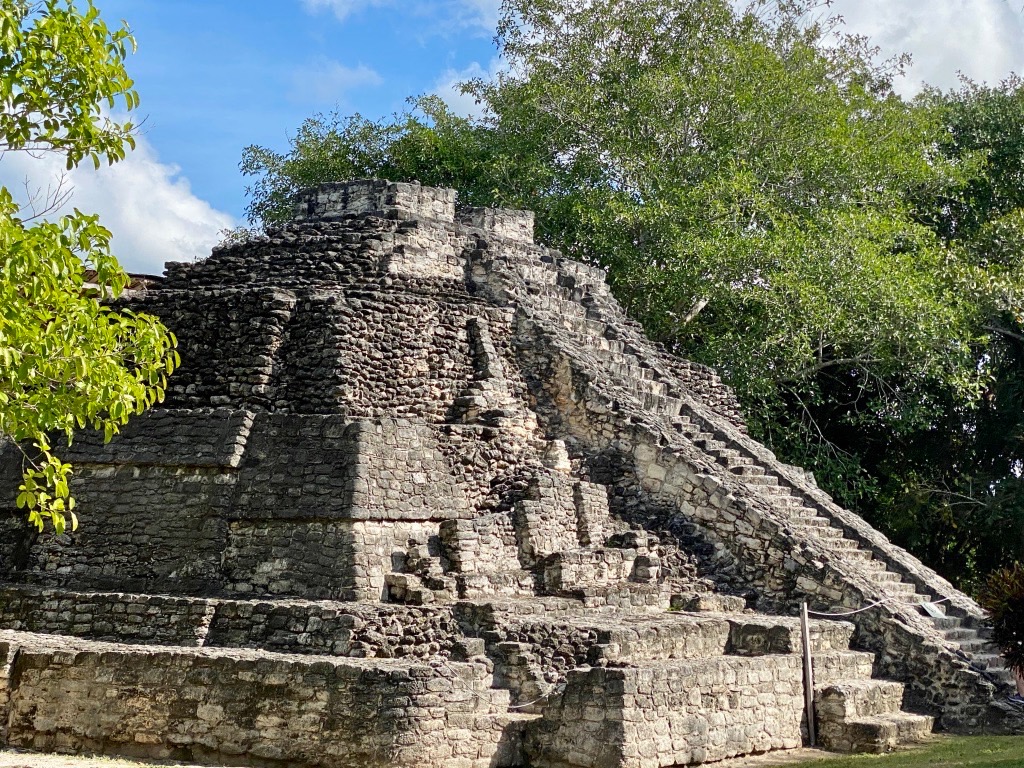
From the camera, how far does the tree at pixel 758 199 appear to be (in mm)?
21031

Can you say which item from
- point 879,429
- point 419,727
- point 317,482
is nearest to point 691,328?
point 879,429

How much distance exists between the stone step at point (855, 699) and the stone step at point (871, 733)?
9 centimetres

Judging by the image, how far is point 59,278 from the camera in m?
7.53

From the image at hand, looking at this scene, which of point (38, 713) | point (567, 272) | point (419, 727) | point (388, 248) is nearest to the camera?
point (419, 727)

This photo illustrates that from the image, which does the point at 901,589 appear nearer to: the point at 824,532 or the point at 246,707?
the point at 824,532

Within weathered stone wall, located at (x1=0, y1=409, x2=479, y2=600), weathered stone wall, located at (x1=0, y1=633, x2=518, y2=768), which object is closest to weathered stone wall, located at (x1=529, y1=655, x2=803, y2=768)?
weathered stone wall, located at (x1=0, y1=633, x2=518, y2=768)

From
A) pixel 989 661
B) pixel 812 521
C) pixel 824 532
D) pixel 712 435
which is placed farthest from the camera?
pixel 712 435

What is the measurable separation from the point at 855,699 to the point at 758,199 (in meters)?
13.3

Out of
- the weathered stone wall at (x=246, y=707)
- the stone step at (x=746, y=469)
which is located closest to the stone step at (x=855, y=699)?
the weathered stone wall at (x=246, y=707)

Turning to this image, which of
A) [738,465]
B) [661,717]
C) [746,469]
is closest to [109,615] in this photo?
[661,717]

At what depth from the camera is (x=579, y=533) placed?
499 inches

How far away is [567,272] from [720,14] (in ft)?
36.5

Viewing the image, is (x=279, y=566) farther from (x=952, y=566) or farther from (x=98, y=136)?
(x=952, y=566)

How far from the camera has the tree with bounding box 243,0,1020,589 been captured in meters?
21.0
